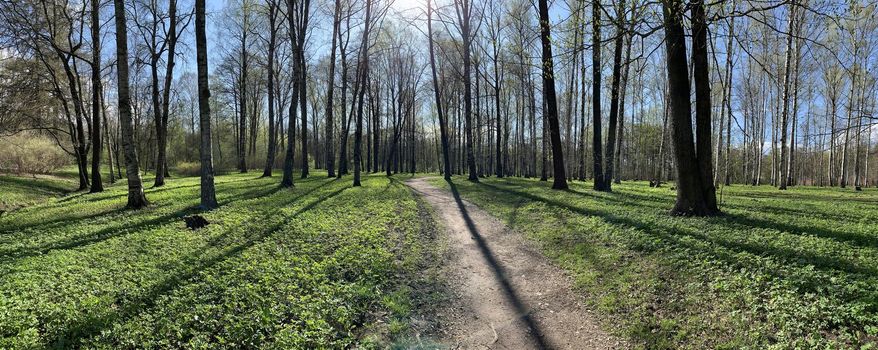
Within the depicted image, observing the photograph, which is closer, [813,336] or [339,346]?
[813,336]

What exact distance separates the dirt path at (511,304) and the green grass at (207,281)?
71cm

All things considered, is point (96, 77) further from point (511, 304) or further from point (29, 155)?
point (511, 304)

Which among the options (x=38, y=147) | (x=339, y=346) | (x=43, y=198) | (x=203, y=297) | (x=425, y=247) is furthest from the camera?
(x=38, y=147)

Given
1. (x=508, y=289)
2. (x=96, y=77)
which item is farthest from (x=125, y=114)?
(x=508, y=289)

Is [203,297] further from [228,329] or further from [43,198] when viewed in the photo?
[43,198]

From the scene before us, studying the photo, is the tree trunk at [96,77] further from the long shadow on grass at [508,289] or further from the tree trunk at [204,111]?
the long shadow on grass at [508,289]

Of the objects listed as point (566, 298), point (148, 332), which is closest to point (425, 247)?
point (566, 298)

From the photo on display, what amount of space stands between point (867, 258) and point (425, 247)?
689 centimetres

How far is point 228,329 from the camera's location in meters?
4.40

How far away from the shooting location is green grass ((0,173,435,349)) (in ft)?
13.9

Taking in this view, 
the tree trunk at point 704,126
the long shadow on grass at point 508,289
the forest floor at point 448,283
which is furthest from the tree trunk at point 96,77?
the tree trunk at point 704,126

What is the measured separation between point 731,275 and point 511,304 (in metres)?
2.96

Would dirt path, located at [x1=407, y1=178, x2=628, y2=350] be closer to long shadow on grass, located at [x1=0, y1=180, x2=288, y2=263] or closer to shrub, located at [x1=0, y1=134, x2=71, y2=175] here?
long shadow on grass, located at [x1=0, y1=180, x2=288, y2=263]

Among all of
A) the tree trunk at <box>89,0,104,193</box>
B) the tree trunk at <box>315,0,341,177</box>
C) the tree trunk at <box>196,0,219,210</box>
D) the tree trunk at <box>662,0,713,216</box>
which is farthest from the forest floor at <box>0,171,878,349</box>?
the tree trunk at <box>315,0,341,177</box>
